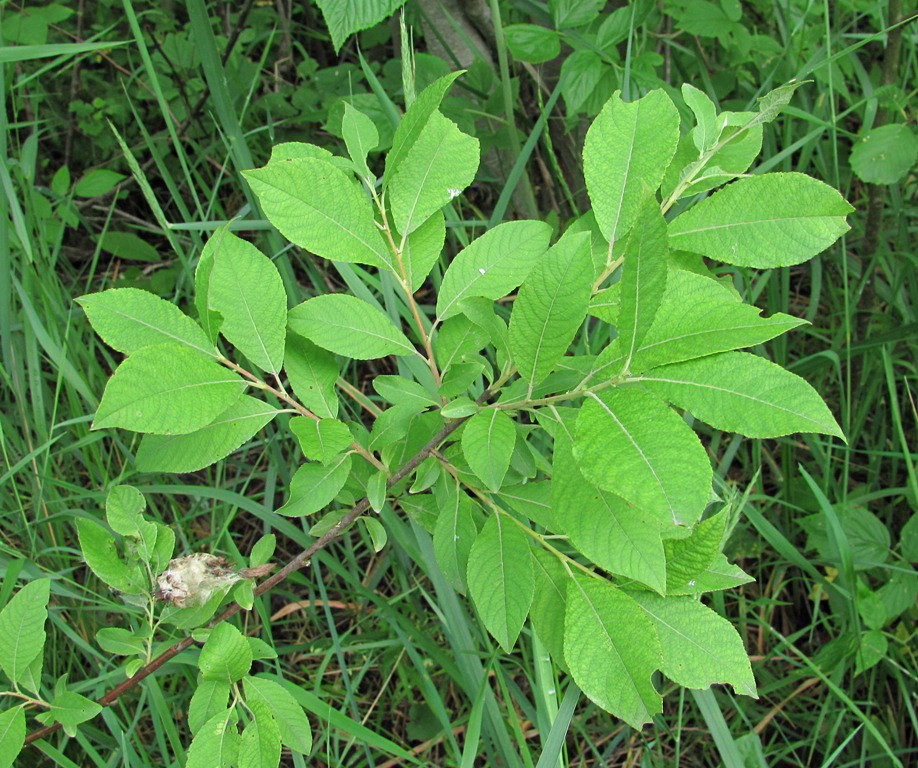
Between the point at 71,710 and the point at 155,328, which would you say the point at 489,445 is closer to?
the point at 155,328

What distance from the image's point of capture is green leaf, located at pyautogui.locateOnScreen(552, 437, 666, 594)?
0.75 meters

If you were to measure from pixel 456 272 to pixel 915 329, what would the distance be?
1.17m

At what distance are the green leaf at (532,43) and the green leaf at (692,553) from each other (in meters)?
1.05

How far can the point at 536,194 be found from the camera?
7.43 ft

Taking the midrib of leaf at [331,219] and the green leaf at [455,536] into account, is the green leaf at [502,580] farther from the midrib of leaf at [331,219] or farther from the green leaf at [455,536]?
the midrib of leaf at [331,219]

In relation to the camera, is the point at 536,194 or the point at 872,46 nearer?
the point at 536,194

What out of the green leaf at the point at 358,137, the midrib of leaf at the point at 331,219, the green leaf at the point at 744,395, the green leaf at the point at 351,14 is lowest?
the green leaf at the point at 744,395

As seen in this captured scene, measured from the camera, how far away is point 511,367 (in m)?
0.90

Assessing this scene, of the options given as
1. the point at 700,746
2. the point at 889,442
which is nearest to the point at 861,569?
the point at 889,442

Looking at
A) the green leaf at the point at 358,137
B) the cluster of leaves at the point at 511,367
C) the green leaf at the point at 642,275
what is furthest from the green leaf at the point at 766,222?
the green leaf at the point at 358,137

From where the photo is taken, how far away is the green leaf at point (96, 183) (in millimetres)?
2217

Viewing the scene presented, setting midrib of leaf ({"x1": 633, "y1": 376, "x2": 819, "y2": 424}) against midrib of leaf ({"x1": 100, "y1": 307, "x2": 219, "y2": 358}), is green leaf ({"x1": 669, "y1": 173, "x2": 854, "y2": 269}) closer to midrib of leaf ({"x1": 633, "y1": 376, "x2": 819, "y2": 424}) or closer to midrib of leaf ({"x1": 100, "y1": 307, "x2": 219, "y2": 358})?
midrib of leaf ({"x1": 633, "y1": 376, "x2": 819, "y2": 424})

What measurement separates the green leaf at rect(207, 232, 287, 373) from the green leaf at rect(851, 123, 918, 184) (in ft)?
4.59

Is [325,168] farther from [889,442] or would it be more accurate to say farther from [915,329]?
[889,442]
